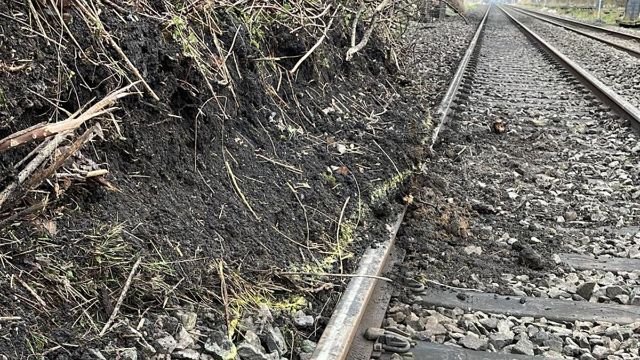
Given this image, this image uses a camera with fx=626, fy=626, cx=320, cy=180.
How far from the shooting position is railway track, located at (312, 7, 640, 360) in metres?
2.60

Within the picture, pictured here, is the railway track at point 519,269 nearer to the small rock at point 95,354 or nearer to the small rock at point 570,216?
the small rock at point 570,216

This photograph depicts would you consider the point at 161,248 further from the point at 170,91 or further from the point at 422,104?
the point at 422,104

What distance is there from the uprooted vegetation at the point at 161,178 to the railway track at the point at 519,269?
8.7 inches

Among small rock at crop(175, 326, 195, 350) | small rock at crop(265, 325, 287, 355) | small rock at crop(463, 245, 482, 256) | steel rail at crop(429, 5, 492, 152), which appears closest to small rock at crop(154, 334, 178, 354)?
small rock at crop(175, 326, 195, 350)

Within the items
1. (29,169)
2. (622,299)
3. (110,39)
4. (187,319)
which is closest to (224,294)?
(187,319)

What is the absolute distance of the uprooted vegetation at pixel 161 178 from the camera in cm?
218

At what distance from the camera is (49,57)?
2631 mm

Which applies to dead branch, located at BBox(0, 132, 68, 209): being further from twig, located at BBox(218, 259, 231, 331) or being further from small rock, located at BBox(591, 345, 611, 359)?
small rock, located at BBox(591, 345, 611, 359)

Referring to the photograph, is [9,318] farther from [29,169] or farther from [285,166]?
[285,166]

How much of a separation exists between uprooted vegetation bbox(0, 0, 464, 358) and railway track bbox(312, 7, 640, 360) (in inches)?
8.7

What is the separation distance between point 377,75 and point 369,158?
2.75m

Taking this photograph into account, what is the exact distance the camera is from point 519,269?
11.0 feet

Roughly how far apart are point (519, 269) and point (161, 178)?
1.92 m

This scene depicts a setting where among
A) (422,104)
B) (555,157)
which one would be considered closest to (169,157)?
(555,157)
